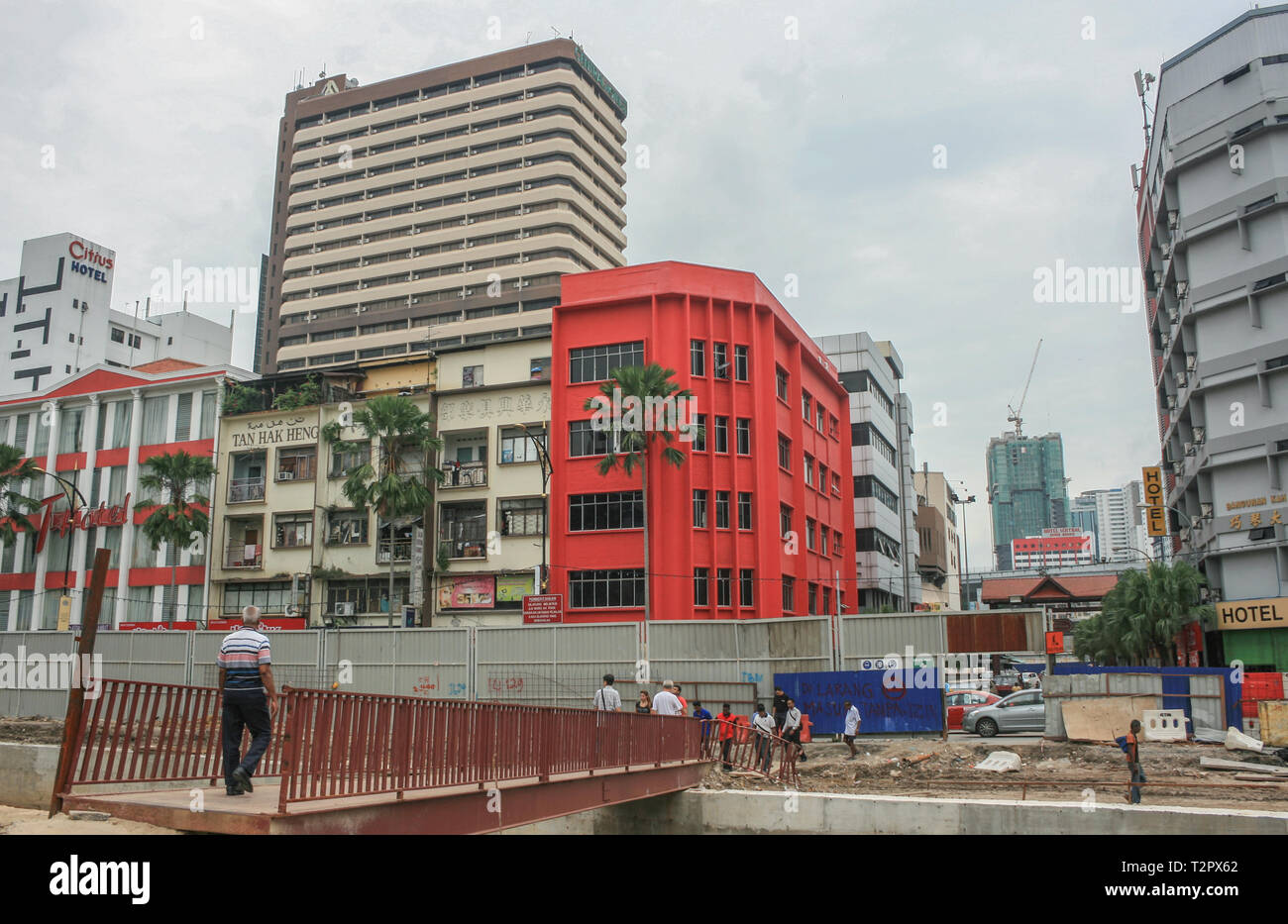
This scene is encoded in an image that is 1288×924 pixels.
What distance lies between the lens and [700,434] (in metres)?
43.2

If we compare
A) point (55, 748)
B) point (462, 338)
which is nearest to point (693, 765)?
point (55, 748)

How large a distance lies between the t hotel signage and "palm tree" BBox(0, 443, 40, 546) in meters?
60.9

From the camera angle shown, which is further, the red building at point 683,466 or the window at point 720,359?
the window at point 720,359

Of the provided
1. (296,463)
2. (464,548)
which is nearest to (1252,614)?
(464,548)

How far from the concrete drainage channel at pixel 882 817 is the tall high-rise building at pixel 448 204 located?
75.2m

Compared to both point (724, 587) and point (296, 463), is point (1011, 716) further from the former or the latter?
point (296, 463)

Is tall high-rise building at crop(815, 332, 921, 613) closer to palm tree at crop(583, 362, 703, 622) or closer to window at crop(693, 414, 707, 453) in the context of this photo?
window at crop(693, 414, 707, 453)

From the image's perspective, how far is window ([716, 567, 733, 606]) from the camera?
42500mm

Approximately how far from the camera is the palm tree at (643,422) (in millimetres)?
40719

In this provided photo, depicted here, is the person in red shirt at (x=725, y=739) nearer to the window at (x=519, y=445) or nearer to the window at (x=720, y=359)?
the window at (x=720, y=359)

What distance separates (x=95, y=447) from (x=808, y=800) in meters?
52.7

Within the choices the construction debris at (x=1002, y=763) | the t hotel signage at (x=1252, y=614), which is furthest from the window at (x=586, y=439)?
the t hotel signage at (x=1252, y=614)
